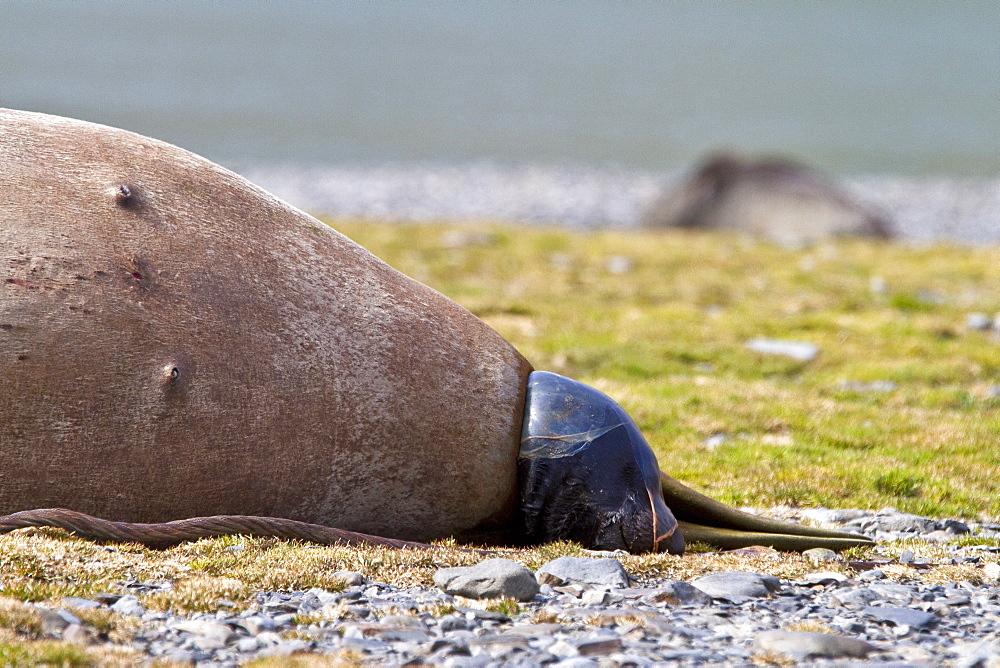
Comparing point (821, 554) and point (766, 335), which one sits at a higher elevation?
point (766, 335)

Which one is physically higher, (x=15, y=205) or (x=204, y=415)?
(x=15, y=205)

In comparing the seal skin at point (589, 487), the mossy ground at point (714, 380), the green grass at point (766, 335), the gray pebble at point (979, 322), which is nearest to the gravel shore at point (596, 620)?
the mossy ground at point (714, 380)

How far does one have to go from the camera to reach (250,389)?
4.91 metres

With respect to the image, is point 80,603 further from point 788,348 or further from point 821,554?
point 788,348

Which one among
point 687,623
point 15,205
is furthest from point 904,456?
point 15,205

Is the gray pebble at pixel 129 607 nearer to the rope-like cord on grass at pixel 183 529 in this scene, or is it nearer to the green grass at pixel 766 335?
the rope-like cord on grass at pixel 183 529

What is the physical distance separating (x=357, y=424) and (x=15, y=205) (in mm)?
1807

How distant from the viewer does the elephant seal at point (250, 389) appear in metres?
4.66

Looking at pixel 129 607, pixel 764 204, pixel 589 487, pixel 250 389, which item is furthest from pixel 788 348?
pixel 764 204

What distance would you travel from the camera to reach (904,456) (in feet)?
25.5

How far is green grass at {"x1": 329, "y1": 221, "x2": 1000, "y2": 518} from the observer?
7.38 meters

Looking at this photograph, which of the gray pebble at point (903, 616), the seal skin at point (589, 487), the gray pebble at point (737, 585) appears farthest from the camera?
the seal skin at point (589, 487)

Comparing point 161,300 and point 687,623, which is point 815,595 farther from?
point 161,300

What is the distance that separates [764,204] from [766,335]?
11146 millimetres
